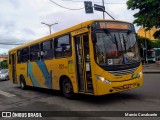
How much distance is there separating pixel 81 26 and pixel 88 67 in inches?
62.0

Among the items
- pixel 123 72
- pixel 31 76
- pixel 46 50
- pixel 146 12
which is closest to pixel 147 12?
pixel 146 12

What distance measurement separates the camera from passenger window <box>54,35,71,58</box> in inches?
453

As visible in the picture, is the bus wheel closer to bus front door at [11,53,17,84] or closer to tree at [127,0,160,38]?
bus front door at [11,53,17,84]

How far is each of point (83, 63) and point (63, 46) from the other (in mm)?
1766

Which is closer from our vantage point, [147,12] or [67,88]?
[67,88]

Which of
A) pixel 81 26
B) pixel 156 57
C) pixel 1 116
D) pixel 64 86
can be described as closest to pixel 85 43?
pixel 81 26

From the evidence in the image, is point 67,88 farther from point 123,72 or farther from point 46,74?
point 123,72

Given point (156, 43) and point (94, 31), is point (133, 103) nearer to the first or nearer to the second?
point (94, 31)

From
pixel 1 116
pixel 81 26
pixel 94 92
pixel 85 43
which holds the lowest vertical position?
pixel 1 116

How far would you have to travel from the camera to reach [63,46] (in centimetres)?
1192

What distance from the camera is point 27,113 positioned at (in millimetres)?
9742

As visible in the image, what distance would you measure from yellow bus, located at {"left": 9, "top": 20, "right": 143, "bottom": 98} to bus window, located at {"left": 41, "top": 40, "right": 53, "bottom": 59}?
0.13 metres

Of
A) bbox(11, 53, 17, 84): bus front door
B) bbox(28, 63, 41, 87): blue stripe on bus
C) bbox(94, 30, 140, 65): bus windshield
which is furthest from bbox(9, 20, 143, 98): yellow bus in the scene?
bbox(11, 53, 17, 84): bus front door

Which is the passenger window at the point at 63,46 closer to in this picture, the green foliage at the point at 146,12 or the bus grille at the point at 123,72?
the bus grille at the point at 123,72
